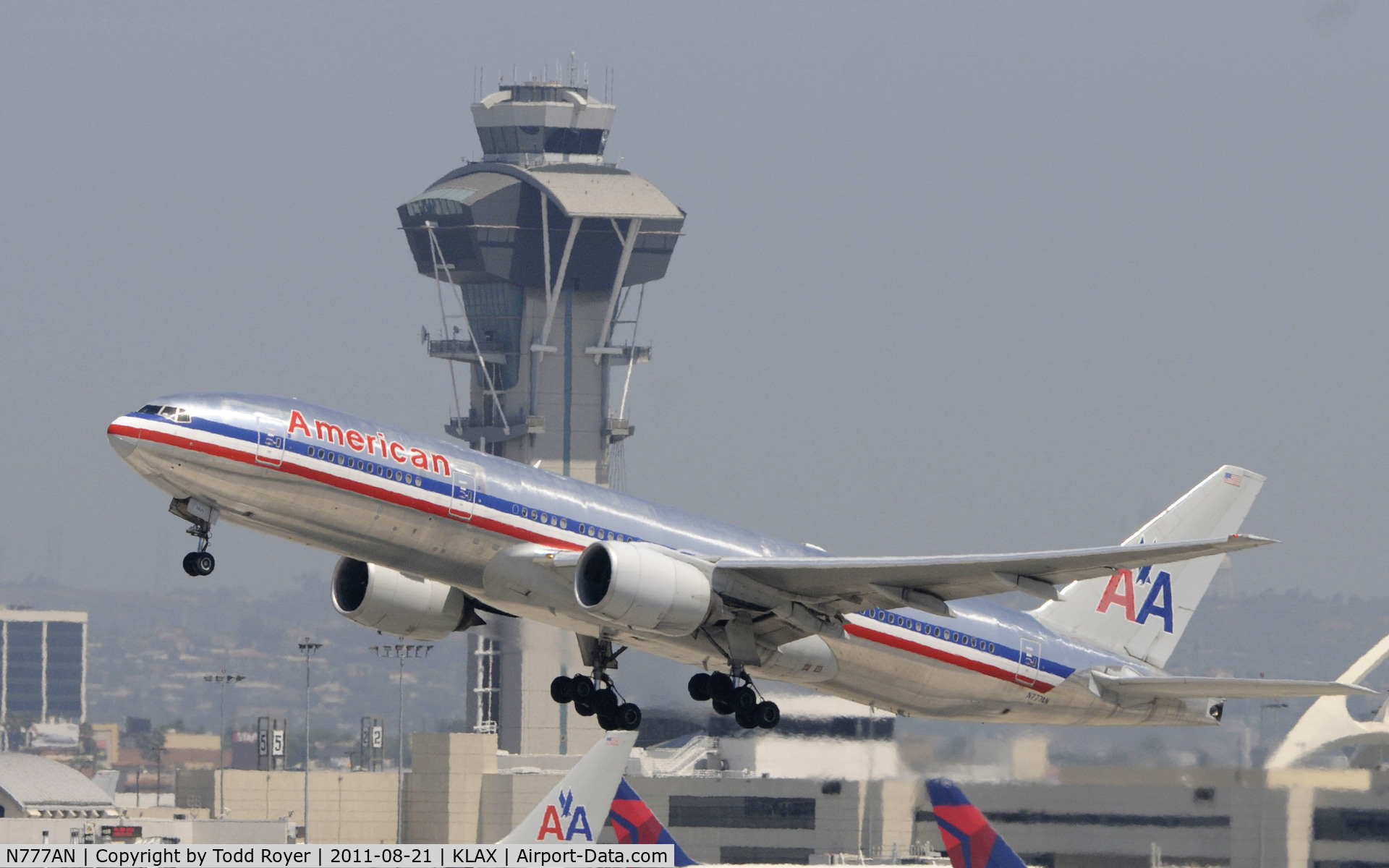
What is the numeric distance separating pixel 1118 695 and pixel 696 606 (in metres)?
11.9

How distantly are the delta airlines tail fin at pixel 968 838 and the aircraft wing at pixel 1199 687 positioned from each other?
6.03m

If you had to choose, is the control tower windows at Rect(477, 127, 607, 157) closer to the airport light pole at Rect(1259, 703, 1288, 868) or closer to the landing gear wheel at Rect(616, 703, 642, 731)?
the airport light pole at Rect(1259, 703, 1288, 868)

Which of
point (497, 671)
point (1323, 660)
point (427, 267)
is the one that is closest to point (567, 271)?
point (427, 267)

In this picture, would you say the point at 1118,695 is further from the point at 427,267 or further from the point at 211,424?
the point at 427,267

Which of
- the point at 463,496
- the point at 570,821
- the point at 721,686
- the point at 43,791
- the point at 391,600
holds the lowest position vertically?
the point at 43,791

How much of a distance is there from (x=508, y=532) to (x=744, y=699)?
678 centimetres

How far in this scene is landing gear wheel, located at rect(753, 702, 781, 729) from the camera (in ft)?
147

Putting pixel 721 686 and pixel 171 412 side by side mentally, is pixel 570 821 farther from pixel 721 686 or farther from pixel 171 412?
pixel 171 412

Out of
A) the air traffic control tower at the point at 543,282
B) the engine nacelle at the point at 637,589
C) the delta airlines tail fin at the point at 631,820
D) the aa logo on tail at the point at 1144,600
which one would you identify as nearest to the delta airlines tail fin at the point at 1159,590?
the aa logo on tail at the point at 1144,600

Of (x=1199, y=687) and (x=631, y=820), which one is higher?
(x=1199, y=687)

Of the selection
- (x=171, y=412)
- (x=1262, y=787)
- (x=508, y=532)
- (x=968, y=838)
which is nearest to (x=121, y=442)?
(x=171, y=412)

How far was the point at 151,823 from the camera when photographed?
76500mm

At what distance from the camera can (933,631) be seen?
150 ft

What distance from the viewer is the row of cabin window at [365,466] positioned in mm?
38447
